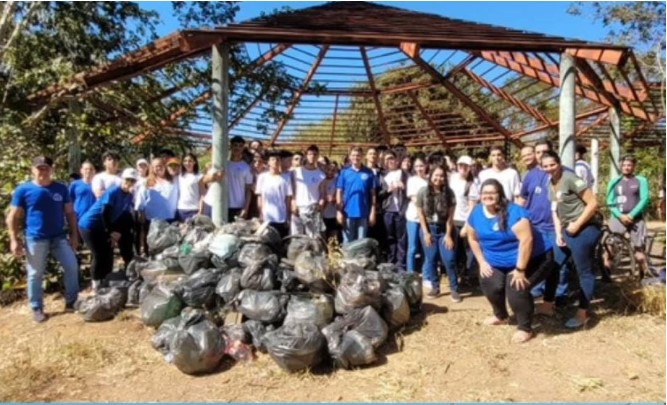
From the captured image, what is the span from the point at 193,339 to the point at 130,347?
0.96m

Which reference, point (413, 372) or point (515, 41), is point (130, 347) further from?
point (515, 41)

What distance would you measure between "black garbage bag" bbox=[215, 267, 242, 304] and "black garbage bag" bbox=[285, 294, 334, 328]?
2.00ft

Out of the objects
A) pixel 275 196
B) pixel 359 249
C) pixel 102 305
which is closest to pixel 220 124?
pixel 275 196

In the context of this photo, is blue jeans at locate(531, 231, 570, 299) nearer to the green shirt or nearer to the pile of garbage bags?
the green shirt

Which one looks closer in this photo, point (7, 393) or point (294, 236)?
point (7, 393)

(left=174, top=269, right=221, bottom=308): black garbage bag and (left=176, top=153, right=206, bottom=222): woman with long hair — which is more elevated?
(left=176, top=153, right=206, bottom=222): woman with long hair

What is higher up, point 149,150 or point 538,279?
point 149,150

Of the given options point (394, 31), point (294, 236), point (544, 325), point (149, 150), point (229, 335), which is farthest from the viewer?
point (149, 150)

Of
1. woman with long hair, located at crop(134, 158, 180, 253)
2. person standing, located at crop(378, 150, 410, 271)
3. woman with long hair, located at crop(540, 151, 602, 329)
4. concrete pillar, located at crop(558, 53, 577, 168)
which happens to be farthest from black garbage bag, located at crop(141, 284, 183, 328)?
concrete pillar, located at crop(558, 53, 577, 168)

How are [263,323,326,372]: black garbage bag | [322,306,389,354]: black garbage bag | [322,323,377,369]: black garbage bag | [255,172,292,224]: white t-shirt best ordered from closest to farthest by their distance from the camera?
[263,323,326,372]: black garbage bag < [322,323,377,369]: black garbage bag < [322,306,389,354]: black garbage bag < [255,172,292,224]: white t-shirt

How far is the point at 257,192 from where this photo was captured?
21.7 feet

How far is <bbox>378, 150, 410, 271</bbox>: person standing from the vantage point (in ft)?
22.0

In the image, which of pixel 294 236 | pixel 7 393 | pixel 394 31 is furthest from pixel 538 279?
pixel 7 393

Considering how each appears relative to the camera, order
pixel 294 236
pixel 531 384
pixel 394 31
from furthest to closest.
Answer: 1. pixel 394 31
2. pixel 294 236
3. pixel 531 384
